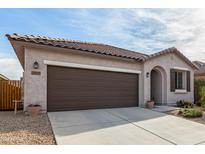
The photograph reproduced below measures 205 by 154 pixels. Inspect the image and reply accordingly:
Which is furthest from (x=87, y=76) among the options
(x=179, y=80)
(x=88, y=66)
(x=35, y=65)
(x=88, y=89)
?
(x=179, y=80)

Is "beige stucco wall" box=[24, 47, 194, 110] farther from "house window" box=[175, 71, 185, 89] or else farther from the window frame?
"house window" box=[175, 71, 185, 89]

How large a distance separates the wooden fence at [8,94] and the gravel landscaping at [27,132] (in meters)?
4.56

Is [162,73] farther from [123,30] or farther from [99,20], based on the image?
[99,20]

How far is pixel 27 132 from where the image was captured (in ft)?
19.4

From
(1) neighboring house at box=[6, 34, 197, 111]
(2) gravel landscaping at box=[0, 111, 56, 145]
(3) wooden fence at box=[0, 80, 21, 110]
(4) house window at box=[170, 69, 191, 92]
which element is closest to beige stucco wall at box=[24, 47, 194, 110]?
(1) neighboring house at box=[6, 34, 197, 111]

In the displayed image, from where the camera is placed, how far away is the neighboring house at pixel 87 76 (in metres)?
9.05

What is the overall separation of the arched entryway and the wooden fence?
1083 centimetres

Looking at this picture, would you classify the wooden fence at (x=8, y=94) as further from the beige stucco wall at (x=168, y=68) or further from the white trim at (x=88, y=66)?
the beige stucco wall at (x=168, y=68)

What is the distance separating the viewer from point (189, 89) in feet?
53.3

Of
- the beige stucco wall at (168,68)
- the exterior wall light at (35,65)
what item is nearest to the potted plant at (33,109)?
the exterior wall light at (35,65)

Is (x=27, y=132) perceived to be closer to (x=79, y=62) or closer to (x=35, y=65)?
(x=35, y=65)

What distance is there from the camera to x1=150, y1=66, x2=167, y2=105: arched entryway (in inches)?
567

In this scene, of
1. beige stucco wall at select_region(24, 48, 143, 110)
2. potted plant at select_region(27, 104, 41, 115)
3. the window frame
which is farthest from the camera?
the window frame
